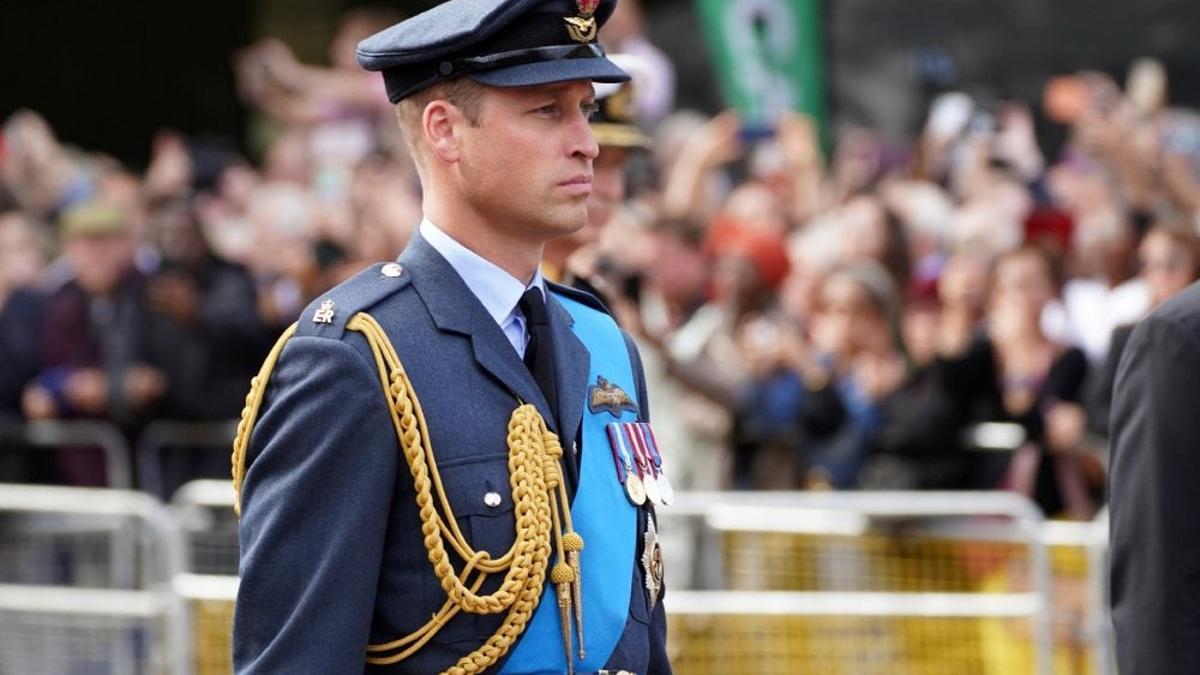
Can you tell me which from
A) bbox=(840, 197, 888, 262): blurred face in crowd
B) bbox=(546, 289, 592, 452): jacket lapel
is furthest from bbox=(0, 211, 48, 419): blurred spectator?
bbox=(546, 289, 592, 452): jacket lapel

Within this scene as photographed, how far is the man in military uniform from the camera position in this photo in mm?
3043

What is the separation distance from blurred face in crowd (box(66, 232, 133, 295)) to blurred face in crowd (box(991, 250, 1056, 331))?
5.49 metres

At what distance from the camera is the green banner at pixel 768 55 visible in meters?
11.5

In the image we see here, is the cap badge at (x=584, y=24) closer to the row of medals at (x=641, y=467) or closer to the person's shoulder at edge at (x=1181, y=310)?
the row of medals at (x=641, y=467)

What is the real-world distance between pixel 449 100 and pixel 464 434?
1.70ft

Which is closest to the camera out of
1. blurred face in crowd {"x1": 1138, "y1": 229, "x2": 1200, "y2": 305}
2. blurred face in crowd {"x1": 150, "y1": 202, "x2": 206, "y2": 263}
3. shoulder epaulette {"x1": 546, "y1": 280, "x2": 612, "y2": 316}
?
shoulder epaulette {"x1": 546, "y1": 280, "x2": 612, "y2": 316}

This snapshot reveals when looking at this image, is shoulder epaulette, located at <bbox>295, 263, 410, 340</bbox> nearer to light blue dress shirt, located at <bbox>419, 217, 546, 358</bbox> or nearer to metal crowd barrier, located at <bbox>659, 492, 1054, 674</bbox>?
light blue dress shirt, located at <bbox>419, 217, 546, 358</bbox>

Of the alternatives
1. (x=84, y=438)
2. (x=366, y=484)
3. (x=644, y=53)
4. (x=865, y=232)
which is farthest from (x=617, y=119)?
(x=84, y=438)

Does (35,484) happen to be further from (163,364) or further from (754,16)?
(754,16)

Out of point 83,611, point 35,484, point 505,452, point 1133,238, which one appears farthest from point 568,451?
point 35,484

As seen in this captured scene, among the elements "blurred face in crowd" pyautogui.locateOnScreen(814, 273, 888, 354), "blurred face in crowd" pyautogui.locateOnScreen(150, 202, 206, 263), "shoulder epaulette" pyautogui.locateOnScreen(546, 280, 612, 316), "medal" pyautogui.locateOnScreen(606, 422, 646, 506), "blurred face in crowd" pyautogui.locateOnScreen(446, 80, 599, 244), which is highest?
"blurred face in crowd" pyautogui.locateOnScreen(150, 202, 206, 263)

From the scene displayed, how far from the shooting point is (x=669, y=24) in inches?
514

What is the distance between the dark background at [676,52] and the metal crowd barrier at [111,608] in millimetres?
4633

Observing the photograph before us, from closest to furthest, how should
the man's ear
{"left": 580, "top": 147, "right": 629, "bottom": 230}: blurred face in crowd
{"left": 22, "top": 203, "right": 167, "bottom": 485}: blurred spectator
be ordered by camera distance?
the man's ear, {"left": 580, "top": 147, "right": 629, "bottom": 230}: blurred face in crowd, {"left": 22, "top": 203, "right": 167, "bottom": 485}: blurred spectator
